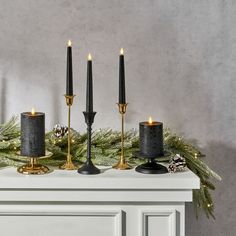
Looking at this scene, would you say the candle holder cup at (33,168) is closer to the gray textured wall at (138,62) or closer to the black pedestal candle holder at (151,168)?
the black pedestal candle holder at (151,168)

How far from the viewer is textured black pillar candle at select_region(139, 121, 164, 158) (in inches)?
48.6

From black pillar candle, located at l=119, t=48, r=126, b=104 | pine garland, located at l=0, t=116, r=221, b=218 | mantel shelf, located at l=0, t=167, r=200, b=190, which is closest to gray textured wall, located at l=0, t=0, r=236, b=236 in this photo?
pine garland, located at l=0, t=116, r=221, b=218

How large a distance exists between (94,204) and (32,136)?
22 cm

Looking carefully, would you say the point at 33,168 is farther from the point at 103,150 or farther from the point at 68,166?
the point at 103,150

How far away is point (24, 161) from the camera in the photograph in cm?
130

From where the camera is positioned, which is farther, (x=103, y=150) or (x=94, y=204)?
(x=103, y=150)

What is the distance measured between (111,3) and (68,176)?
617 mm

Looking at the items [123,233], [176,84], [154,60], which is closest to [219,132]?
[176,84]

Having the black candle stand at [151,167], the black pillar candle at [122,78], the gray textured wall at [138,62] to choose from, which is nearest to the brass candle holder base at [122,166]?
the black candle stand at [151,167]

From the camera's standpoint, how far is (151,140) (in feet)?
4.05

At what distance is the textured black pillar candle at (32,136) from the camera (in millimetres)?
1221

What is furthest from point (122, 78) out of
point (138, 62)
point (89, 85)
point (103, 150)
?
point (138, 62)

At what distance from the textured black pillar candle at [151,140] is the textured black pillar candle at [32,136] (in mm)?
242

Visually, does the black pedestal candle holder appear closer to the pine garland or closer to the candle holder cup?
the pine garland
